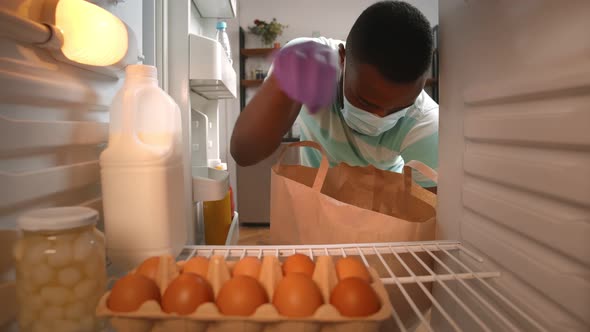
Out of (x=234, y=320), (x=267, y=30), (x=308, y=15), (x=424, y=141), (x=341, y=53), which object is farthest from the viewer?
(x=308, y=15)

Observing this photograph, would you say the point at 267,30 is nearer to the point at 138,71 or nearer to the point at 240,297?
the point at 138,71

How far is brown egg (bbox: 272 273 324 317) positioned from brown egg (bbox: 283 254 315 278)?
2.3 inches

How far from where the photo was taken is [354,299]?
36 centimetres

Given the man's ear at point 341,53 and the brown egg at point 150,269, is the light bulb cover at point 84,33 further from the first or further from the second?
the man's ear at point 341,53

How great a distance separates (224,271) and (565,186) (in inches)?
16.4

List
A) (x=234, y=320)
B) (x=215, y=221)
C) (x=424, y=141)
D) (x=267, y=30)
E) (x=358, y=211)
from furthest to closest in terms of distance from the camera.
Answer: (x=267, y=30), (x=215, y=221), (x=424, y=141), (x=358, y=211), (x=234, y=320)

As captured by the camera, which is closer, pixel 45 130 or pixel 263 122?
pixel 45 130

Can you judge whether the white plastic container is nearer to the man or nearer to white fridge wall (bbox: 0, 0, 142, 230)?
white fridge wall (bbox: 0, 0, 142, 230)

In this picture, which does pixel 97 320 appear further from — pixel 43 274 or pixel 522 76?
pixel 522 76

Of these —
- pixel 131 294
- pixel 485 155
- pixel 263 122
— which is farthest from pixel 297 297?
pixel 263 122

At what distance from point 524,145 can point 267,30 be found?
8.66 ft

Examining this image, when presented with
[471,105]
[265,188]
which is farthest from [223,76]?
[265,188]

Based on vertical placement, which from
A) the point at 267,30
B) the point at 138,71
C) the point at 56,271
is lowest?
the point at 56,271

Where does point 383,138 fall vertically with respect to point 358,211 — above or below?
above
